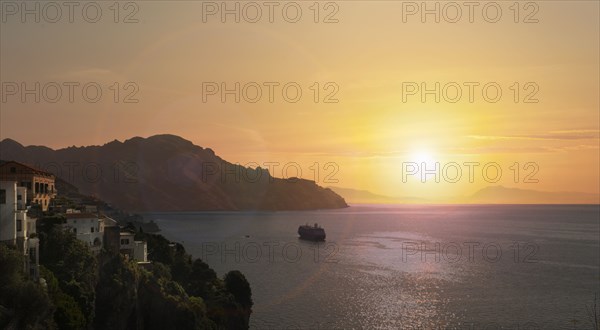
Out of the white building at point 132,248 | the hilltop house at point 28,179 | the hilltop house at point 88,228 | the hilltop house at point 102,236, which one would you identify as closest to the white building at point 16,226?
the hilltop house at point 102,236

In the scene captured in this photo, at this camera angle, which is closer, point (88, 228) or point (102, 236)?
point (88, 228)

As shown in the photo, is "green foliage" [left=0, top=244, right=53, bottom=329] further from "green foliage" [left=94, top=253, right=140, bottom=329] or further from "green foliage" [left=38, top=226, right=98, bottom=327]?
"green foliage" [left=94, top=253, right=140, bottom=329]

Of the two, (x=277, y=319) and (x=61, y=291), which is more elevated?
(x=61, y=291)

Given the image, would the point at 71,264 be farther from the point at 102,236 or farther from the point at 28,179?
the point at 28,179

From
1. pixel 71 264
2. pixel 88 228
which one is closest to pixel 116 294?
pixel 71 264

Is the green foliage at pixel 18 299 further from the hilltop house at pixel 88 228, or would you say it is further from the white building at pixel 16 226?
the hilltop house at pixel 88 228

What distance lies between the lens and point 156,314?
2463 inches

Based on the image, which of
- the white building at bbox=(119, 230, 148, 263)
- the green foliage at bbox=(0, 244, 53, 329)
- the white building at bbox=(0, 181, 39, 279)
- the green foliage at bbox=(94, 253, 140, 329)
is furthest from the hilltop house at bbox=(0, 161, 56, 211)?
the green foliage at bbox=(0, 244, 53, 329)

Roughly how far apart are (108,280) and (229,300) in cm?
1857

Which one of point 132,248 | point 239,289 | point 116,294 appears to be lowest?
point 239,289

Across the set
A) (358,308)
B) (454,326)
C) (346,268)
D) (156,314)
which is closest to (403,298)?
(358,308)

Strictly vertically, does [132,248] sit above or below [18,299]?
above

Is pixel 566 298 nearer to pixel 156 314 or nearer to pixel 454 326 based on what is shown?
pixel 454 326

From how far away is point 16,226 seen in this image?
170ft
